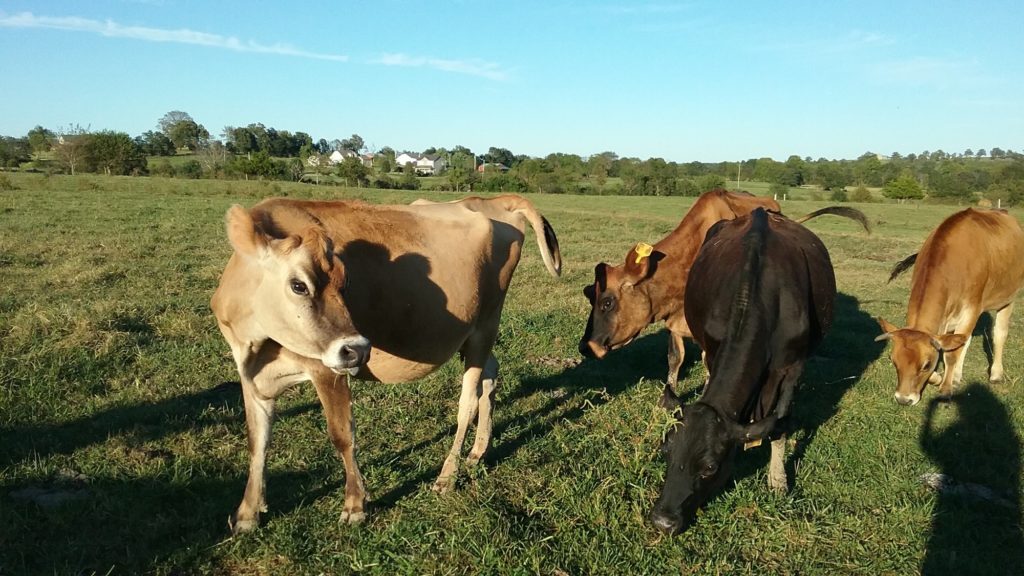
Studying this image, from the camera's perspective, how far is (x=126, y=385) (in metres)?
6.18

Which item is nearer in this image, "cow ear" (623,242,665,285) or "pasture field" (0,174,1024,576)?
"pasture field" (0,174,1024,576)

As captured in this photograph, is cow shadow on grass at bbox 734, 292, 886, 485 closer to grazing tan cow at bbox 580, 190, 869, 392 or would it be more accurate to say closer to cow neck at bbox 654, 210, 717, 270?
grazing tan cow at bbox 580, 190, 869, 392

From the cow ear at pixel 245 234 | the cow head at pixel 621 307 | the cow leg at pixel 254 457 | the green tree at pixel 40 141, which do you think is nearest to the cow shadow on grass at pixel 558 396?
the cow head at pixel 621 307

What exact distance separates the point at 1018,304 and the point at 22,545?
16448 mm

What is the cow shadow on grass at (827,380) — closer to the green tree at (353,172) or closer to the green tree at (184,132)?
the green tree at (353,172)

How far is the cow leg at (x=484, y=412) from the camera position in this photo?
517 centimetres

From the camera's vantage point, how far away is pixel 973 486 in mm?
5207

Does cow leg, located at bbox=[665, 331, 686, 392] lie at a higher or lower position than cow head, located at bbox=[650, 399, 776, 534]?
lower

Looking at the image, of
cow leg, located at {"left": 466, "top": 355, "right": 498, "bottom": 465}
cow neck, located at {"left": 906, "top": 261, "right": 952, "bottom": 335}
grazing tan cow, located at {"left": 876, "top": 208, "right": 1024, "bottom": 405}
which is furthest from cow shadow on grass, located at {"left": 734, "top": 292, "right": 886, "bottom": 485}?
cow leg, located at {"left": 466, "top": 355, "right": 498, "bottom": 465}

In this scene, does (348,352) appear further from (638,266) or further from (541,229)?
(638,266)

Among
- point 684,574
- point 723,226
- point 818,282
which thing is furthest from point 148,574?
point 723,226

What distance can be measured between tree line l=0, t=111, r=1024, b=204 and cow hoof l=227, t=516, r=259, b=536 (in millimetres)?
54504

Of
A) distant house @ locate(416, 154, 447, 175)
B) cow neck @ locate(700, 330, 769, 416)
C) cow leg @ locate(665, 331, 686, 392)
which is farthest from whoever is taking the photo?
distant house @ locate(416, 154, 447, 175)

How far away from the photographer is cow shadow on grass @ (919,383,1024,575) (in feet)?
13.9
